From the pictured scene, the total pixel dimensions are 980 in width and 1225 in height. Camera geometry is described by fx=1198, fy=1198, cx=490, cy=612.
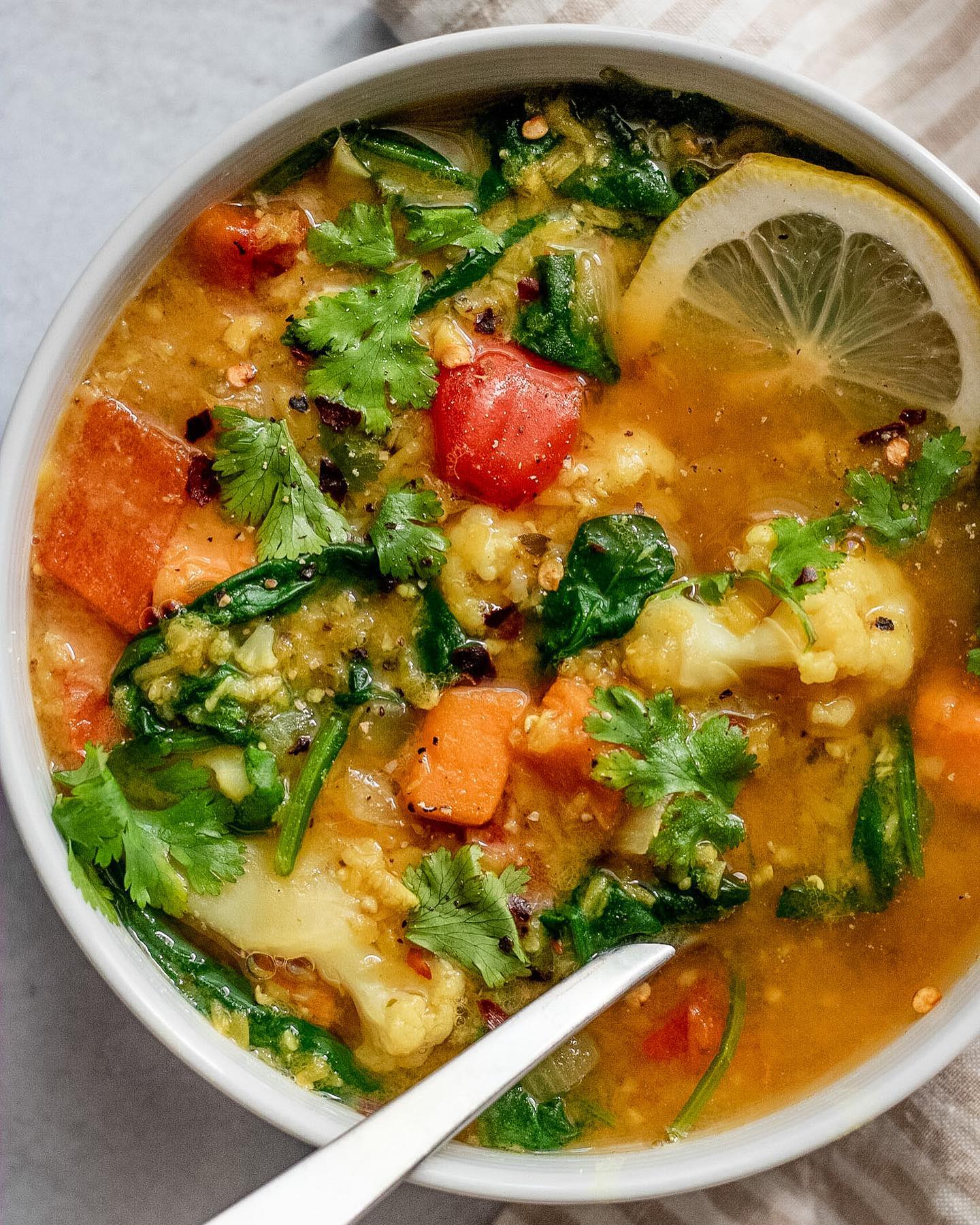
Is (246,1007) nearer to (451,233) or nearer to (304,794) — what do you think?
(304,794)

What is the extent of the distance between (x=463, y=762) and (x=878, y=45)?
6.48 ft

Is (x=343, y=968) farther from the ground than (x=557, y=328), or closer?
closer

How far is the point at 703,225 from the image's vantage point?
2.47 m

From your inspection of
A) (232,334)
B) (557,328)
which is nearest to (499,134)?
(557,328)

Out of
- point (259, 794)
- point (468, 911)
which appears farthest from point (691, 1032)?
point (259, 794)

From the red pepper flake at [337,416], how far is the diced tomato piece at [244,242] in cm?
31

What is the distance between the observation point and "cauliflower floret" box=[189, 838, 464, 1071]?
8.10ft

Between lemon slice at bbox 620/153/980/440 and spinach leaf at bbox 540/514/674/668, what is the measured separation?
1.35 ft

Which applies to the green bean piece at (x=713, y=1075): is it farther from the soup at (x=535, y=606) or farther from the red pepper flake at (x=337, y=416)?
the red pepper flake at (x=337, y=416)

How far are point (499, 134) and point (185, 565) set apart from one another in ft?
3.76

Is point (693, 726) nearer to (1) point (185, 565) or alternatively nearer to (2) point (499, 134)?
(1) point (185, 565)

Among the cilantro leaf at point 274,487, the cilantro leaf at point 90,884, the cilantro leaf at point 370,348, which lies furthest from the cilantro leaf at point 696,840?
the cilantro leaf at point 90,884

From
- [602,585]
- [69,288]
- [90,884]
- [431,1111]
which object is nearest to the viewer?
[431,1111]

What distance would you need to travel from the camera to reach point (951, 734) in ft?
8.50
